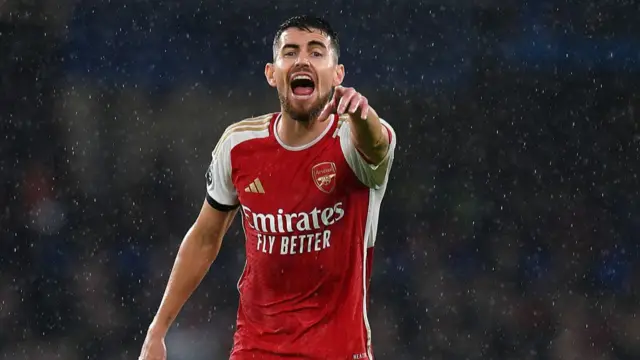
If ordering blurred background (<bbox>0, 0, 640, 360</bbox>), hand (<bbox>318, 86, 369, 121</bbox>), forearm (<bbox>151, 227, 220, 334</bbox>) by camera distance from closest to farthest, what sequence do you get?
hand (<bbox>318, 86, 369, 121</bbox>)
forearm (<bbox>151, 227, 220, 334</bbox>)
blurred background (<bbox>0, 0, 640, 360</bbox>)

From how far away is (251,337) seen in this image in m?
3.17

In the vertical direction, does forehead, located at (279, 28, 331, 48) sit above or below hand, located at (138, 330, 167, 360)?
above

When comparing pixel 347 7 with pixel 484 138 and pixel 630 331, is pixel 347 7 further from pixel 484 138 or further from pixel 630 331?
pixel 630 331

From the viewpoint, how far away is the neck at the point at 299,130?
3.12m

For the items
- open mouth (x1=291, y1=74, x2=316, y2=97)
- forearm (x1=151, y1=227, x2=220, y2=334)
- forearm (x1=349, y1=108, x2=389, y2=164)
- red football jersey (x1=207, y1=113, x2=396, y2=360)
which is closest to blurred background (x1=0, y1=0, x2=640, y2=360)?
forearm (x1=151, y1=227, x2=220, y2=334)

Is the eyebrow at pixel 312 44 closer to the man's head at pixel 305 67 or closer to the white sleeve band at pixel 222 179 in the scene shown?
the man's head at pixel 305 67

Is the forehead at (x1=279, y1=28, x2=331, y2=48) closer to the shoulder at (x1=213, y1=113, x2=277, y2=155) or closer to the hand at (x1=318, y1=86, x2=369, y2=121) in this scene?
the shoulder at (x1=213, y1=113, x2=277, y2=155)

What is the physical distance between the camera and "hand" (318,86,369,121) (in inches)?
96.1

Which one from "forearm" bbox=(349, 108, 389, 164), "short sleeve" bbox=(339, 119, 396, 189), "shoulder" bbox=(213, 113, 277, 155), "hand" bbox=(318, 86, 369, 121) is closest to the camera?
"hand" bbox=(318, 86, 369, 121)

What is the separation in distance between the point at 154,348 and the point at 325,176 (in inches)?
32.0

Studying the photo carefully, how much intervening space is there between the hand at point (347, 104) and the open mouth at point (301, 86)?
47 centimetres

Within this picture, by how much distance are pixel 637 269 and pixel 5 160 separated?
14.9ft

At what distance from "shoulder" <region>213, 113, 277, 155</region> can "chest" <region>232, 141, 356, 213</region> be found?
6 cm

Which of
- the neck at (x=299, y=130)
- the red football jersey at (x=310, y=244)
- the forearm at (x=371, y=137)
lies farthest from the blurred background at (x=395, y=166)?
the forearm at (x=371, y=137)
